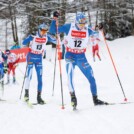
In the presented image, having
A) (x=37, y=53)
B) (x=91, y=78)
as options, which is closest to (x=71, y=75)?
(x=91, y=78)

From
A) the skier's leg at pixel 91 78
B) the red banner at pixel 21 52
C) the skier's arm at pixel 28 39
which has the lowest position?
the red banner at pixel 21 52

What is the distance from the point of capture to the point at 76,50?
777cm

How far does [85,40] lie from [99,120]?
218 centimetres

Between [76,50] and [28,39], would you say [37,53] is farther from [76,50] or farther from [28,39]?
[76,50]

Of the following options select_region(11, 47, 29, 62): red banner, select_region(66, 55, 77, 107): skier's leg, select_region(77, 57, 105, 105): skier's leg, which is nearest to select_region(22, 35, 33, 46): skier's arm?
select_region(66, 55, 77, 107): skier's leg

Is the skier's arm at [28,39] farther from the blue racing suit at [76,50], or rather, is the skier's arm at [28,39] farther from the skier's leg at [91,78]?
the skier's leg at [91,78]

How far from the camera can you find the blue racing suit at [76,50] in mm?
7645

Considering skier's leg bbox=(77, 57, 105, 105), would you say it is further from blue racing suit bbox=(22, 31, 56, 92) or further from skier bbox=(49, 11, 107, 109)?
blue racing suit bbox=(22, 31, 56, 92)

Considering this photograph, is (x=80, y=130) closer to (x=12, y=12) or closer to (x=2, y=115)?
(x=2, y=115)

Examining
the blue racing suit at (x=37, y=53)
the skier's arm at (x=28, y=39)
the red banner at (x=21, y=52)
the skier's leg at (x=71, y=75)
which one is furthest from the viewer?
the red banner at (x=21, y=52)

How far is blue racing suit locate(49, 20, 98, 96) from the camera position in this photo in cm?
764

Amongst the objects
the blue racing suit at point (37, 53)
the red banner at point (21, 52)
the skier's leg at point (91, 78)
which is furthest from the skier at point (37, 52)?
the red banner at point (21, 52)

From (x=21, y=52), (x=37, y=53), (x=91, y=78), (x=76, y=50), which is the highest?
(x=76, y=50)

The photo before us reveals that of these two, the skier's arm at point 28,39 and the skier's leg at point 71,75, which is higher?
the skier's arm at point 28,39
